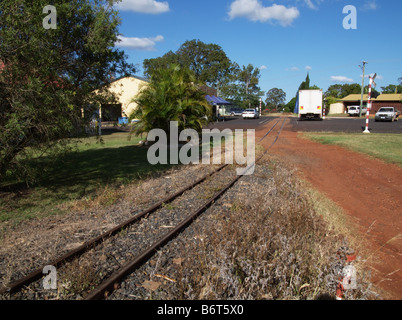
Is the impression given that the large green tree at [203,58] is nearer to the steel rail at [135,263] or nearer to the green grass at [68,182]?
the green grass at [68,182]

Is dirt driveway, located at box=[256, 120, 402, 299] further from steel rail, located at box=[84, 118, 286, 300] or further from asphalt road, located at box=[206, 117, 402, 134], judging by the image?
asphalt road, located at box=[206, 117, 402, 134]

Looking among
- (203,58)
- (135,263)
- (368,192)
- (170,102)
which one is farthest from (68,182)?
(203,58)

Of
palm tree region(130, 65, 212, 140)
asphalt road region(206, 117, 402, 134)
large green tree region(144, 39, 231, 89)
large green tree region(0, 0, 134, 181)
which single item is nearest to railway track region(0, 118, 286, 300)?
large green tree region(0, 0, 134, 181)

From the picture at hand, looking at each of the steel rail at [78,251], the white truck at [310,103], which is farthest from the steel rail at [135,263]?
the white truck at [310,103]

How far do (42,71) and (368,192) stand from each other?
8205mm

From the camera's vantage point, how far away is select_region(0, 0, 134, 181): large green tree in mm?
6203

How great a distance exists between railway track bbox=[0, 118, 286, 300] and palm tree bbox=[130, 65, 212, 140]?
6682mm

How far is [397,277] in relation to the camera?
4.17 metres

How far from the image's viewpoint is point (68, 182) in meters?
9.00

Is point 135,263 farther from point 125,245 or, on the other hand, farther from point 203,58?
point 203,58

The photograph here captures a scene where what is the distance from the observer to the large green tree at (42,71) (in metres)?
6.20

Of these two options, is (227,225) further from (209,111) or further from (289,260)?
(209,111)

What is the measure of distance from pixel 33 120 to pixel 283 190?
18.7 feet

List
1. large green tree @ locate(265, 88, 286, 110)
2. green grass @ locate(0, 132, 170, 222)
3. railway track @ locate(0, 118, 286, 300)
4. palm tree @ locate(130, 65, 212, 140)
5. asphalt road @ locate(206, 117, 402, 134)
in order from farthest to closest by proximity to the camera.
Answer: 1. large green tree @ locate(265, 88, 286, 110)
2. asphalt road @ locate(206, 117, 402, 134)
3. palm tree @ locate(130, 65, 212, 140)
4. green grass @ locate(0, 132, 170, 222)
5. railway track @ locate(0, 118, 286, 300)
